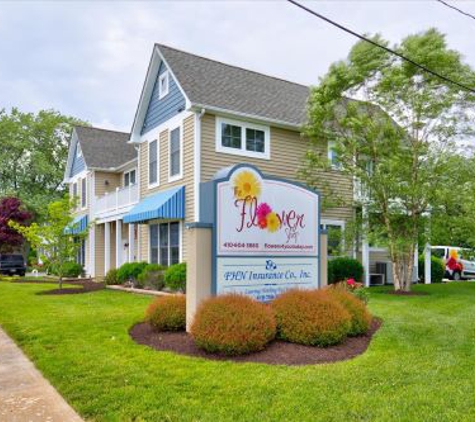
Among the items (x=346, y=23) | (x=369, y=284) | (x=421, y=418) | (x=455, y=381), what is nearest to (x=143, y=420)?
(x=421, y=418)

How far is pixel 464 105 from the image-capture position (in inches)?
619

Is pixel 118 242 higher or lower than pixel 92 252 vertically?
higher

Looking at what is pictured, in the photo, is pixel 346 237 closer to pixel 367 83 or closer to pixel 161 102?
pixel 367 83

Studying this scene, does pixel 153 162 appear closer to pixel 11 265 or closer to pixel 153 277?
pixel 153 277

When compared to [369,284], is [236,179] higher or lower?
higher

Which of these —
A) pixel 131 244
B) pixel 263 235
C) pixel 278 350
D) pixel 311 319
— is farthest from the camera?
pixel 131 244

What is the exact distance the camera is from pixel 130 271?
19016 millimetres

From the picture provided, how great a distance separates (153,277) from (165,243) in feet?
6.30

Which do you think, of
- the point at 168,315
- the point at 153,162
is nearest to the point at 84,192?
the point at 153,162

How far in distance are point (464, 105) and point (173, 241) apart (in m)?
11.0

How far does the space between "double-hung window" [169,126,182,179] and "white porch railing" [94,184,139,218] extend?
3681 mm

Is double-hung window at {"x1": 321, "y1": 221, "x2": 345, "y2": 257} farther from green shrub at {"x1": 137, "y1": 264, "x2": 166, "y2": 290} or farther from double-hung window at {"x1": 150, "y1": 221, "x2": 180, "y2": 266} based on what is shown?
green shrub at {"x1": 137, "y1": 264, "x2": 166, "y2": 290}

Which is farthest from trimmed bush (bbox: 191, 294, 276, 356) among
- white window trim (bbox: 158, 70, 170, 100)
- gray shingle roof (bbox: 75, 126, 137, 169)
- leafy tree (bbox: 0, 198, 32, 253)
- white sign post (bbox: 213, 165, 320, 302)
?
leafy tree (bbox: 0, 198, 32, 253)

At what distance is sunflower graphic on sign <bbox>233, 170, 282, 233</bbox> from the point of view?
8.57 m
